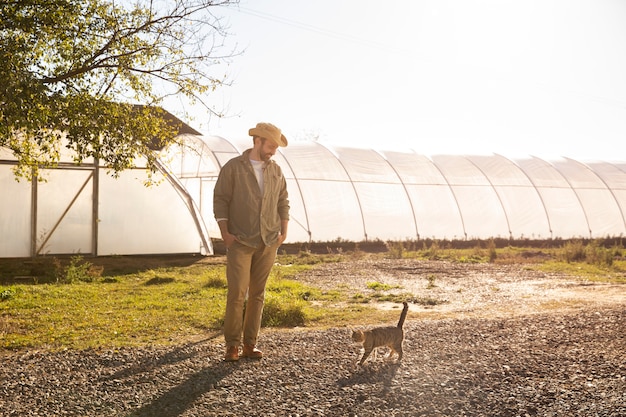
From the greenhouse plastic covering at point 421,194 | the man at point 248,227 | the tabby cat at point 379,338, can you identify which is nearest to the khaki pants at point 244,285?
the man at point 248,227

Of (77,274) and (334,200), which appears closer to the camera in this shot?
(77,274)

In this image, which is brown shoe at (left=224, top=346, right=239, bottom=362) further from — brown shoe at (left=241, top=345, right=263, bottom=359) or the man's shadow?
brown shoe at (left=241, top=345, right=263, bottom=359)

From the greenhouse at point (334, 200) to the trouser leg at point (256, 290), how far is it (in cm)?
1062

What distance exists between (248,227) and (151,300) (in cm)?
545

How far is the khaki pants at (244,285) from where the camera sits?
264 inches

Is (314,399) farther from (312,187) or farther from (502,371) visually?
Answer: (312,187)

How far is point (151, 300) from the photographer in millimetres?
11578

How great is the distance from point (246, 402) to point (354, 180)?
20295 mm

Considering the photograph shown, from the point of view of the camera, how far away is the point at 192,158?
26.0 m

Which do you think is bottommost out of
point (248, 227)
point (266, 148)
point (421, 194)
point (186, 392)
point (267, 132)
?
point (186, 392)

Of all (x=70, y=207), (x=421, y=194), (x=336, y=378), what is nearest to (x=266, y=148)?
(x=336, y=378)

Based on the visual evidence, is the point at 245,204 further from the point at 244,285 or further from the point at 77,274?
the point at 77,274

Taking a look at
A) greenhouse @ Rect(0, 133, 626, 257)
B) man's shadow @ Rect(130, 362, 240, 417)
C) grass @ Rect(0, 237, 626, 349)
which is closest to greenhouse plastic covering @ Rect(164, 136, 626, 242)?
greenhouse @ Rect(0, 133, 626, 257)

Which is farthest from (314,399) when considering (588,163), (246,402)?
(588,163)
